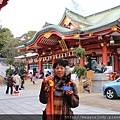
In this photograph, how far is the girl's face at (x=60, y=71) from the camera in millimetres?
2467

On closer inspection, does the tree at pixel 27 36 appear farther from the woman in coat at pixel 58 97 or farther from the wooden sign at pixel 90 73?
the woman in coat at pixel 58 97

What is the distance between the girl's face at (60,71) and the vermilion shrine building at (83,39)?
1255 centimetres

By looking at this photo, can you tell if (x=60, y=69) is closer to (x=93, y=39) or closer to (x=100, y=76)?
(x=100, y=76)

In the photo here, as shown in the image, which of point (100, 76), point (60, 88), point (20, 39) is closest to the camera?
point (60, 88)

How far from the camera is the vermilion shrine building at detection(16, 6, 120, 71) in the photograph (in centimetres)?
1576

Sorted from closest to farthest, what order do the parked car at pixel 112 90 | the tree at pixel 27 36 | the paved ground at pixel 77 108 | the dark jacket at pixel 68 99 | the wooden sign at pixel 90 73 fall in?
the dark jacket at pixel 68 99 → the paved ground at pixel 77 108 → the parked car at pixel 112 90 → the wooden sign at pixel 90 73 → the tree at pixel 27 36

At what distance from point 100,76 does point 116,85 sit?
2892mm

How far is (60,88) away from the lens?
2.39m

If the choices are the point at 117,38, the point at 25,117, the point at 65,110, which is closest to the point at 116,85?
the point at 25,117

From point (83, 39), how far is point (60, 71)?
1597cm

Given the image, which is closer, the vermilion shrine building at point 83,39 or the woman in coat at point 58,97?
the woman in coat at point 58,97

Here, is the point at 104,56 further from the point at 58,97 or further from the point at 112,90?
the point at 58,97

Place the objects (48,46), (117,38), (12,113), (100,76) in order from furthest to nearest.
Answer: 1. (48,46)
2. (117,38)
3. (100,76)
4. (12,113)

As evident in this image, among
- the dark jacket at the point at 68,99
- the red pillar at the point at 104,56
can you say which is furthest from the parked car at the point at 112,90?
the dark jacket at the point at 68,99
